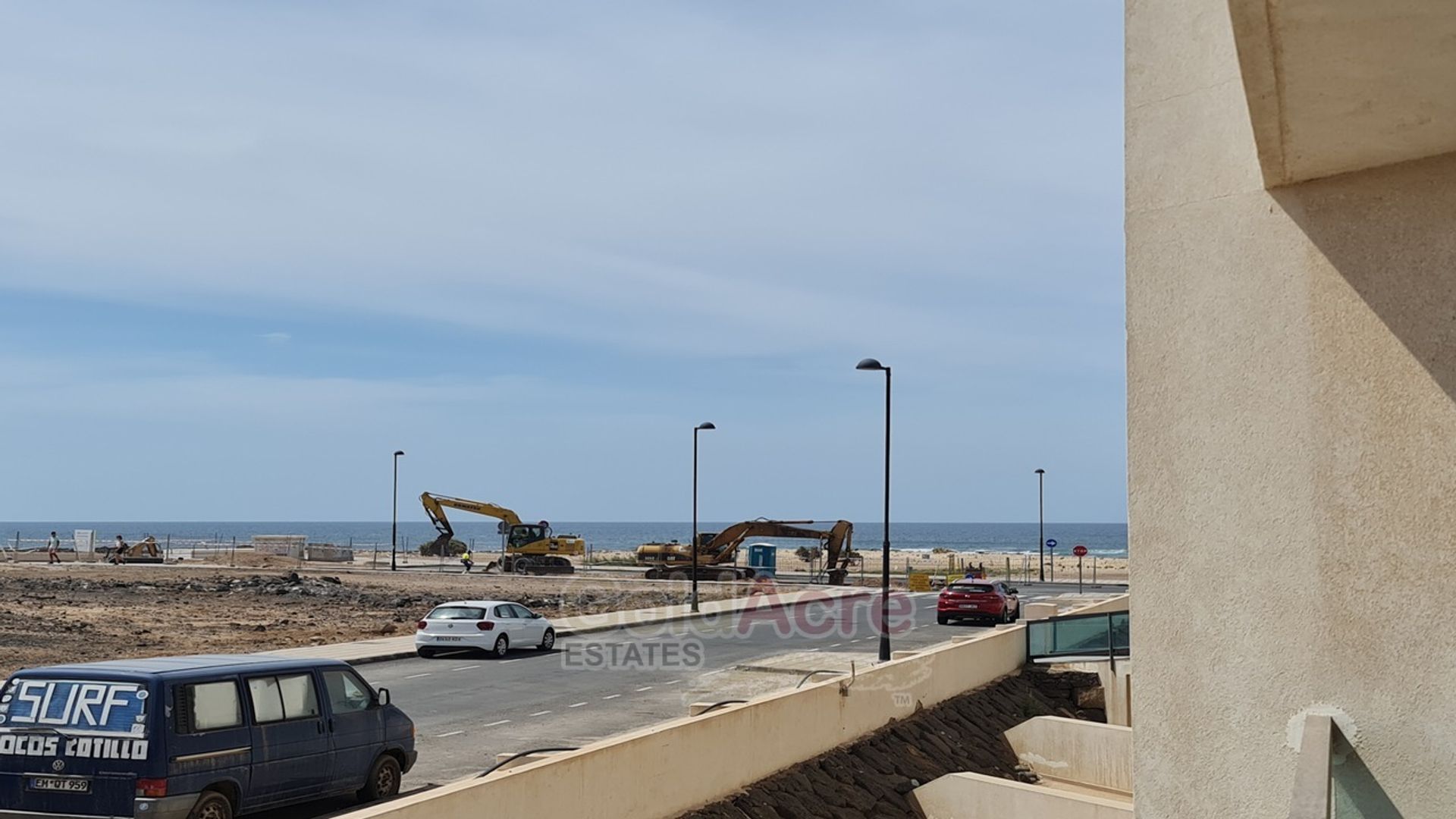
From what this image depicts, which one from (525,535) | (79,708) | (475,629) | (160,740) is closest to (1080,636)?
(475,629)

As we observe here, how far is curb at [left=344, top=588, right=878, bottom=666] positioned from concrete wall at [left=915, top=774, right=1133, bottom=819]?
13240mm

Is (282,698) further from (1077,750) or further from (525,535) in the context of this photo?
(525,535)

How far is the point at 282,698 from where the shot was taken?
13078mm

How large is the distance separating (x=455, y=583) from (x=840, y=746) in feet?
139

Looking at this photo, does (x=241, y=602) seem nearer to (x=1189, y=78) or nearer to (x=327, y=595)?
(x=327, y=595)

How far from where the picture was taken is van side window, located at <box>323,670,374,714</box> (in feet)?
45.1

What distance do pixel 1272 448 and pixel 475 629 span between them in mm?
23316

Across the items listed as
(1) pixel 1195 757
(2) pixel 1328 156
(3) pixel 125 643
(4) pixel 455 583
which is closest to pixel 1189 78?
(2) pixel 1328 156

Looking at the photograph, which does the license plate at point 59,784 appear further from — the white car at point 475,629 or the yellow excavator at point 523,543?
the yellow excavator at point 523,543

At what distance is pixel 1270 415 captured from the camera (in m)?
7.25

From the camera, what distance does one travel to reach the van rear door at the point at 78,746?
11.3 meters

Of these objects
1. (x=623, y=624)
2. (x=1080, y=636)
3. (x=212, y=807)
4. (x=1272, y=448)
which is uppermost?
(x=1272, y=448)

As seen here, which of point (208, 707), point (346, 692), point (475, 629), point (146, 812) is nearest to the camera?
point (146, 812)

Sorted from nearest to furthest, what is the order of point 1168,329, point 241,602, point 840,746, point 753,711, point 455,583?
point 1168,329, point 753,711, point 840,746, point 241,602, point 455,583
